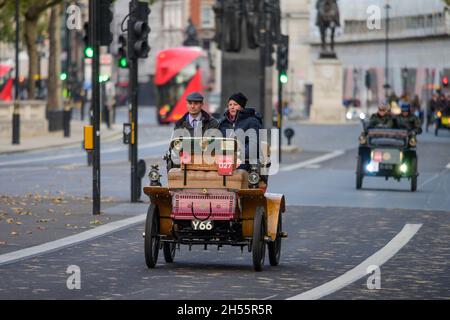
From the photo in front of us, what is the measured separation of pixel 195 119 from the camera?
1812 cm

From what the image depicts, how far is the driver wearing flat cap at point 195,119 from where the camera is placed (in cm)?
1800

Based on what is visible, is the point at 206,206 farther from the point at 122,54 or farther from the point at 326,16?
the point at 326,16

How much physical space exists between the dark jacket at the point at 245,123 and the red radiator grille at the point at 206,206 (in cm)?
55

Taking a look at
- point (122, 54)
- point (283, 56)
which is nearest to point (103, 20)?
point (122, 54)

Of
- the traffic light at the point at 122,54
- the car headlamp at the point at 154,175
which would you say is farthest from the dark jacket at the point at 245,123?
the traffic light at the point at 122,54

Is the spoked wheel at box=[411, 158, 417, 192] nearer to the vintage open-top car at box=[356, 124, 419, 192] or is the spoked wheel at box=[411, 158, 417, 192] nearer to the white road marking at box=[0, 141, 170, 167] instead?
the vintage open-top car at box=[356, 124, 419, 192]

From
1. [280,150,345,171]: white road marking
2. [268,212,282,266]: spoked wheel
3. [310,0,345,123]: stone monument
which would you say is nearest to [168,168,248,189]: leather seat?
[268,212,282,266]: spoked wheel

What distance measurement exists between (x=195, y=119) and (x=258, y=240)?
1810 millimetres

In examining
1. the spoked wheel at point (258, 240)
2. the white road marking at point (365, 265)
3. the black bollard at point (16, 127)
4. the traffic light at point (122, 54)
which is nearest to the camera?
the white road marking at point (365, 265)

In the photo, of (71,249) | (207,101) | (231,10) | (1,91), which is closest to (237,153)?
(71,249)

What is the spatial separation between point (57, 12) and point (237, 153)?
6055 cm

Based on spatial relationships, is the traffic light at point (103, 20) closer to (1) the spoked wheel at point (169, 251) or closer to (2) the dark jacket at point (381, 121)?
(1) the spoked wheel at point (169, 251)

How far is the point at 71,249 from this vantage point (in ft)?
65.1

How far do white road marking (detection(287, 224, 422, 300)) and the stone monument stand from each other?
6257 centimetres
